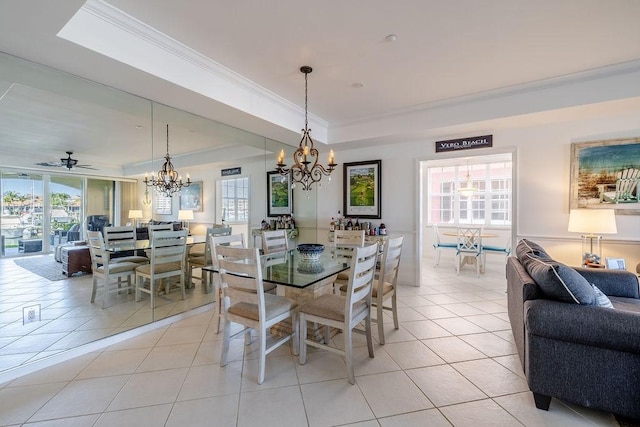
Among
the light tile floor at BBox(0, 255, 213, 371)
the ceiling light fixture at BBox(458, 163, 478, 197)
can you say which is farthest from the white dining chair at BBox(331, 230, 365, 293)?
the ceiling light fixture at BBox(458, 163, 478, 197)

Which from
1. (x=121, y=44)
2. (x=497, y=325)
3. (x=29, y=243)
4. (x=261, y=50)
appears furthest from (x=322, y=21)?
(x=497, y=325)

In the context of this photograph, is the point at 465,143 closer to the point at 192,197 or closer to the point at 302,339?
the point at 302,339

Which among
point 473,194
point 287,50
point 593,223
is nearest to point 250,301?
point 287,50

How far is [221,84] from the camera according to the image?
297 centimetres

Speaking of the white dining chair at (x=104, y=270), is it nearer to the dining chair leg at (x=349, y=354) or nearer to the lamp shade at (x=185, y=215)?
the lamp shade at (x=185, y=215)

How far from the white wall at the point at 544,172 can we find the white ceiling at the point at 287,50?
2.79 ft

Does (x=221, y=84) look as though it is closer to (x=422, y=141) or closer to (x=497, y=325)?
(x=422, y=141)

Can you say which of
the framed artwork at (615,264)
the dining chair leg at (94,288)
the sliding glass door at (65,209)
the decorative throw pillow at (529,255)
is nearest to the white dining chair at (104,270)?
the dining chair leg at (94,288)

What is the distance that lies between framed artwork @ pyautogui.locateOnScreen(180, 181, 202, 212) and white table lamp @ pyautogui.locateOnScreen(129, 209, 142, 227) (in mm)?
538

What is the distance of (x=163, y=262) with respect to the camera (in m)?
3.21

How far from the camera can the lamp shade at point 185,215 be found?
3.54 metres

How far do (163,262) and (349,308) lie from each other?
7.67 ft

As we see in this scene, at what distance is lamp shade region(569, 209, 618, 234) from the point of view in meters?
3.06

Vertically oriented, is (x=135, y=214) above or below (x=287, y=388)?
above
